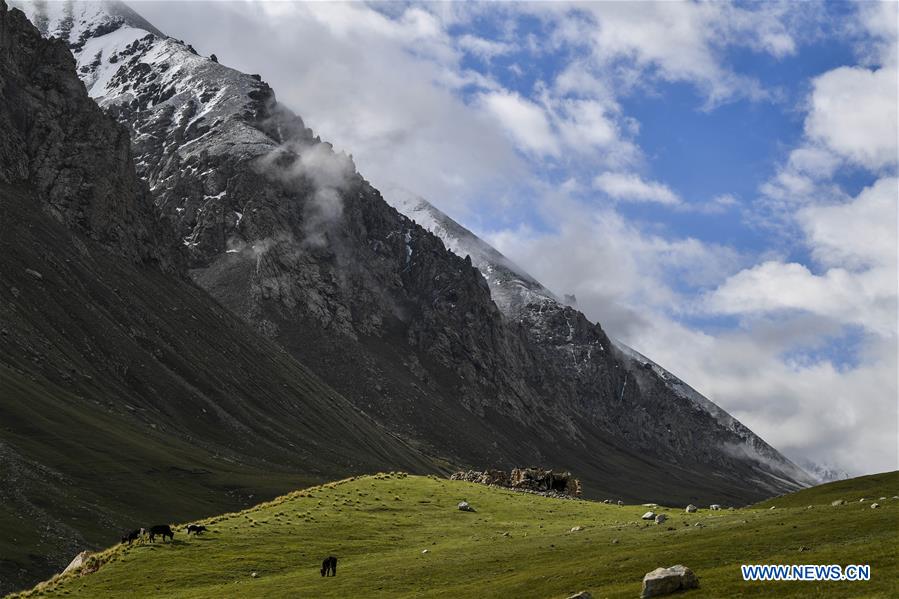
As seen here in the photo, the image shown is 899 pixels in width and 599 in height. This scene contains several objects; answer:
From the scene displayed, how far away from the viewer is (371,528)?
227 feet

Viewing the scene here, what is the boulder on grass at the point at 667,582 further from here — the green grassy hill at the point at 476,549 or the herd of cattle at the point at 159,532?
the herd of cattle at the point at 159,532

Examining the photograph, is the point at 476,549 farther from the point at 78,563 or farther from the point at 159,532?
the point at 78,563

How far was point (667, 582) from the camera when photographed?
120ft

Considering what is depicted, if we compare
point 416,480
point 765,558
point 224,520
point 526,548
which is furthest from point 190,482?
point 765,558

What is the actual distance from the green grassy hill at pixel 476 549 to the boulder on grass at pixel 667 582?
2.00 feet

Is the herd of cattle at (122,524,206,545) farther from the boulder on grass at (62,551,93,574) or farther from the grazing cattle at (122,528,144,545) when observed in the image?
the boulder on grass at (62,551,93,574)

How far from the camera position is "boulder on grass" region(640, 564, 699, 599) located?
36406 mm

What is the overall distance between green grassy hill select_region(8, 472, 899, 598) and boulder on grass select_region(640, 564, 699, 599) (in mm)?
Answer: 610

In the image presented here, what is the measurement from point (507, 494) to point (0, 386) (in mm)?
142184

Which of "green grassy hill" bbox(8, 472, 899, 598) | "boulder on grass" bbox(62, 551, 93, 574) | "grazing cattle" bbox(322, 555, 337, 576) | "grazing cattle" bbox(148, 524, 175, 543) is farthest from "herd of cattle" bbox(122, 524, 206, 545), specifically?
"grazing cattle" bbox(322, 555, 337, 576)

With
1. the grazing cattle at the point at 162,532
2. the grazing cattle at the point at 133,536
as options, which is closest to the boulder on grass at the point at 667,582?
the grazing cattle at the point at 162,532

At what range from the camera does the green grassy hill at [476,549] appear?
42406 millimetres

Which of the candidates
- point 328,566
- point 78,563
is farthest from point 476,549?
point 78,563

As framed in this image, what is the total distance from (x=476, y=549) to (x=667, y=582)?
81.2 feet
